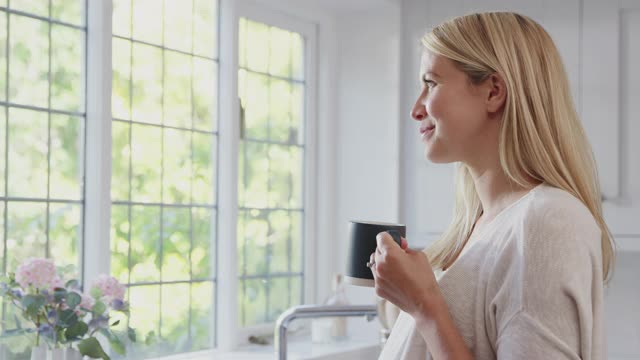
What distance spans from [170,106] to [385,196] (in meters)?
1.06

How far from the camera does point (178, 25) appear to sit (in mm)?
3344

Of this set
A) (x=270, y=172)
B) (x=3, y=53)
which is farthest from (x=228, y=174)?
(x=3, y=53)

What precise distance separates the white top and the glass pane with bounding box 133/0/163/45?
2000 millimetres

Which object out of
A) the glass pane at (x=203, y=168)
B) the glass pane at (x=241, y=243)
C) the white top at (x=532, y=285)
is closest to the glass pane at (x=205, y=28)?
the glass pane at (x=203, y=168)

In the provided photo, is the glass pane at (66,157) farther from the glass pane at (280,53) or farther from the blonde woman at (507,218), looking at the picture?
the blonde woman at (507,218)

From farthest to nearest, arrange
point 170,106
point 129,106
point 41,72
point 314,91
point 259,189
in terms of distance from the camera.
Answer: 1. point 314,91
2. point 259,189
3. point 170,106
4. point 129,106
5. point 41,72

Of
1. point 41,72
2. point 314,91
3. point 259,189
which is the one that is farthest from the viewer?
point 314,91

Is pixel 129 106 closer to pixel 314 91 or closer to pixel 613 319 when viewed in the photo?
pixel 314 91

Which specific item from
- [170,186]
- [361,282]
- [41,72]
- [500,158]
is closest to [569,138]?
[500,158]

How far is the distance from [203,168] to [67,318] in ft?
3.87

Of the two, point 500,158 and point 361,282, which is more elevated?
point 500,158

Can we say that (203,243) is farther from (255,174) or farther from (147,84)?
(147,84)

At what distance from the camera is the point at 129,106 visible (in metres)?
3.10

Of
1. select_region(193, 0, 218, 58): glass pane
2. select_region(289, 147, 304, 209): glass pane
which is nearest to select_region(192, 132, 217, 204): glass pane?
select_region(193, 0, 218, 58): glass pane
